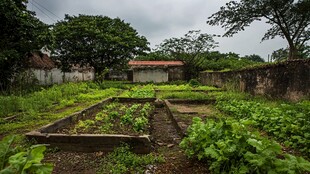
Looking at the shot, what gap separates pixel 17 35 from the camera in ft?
39.7

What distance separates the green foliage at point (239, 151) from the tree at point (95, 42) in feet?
63.6

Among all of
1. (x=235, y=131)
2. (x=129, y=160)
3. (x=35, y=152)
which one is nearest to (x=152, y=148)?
(x=129, y=160)

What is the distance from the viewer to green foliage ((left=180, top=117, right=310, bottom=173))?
2148mm

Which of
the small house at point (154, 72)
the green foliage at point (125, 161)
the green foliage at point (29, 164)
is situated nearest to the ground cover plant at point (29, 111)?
the green foliage at point (125, 161)

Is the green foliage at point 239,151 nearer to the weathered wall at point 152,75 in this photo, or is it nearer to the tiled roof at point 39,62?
the tiled roof at point 39,62

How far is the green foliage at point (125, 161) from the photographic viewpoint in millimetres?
3256

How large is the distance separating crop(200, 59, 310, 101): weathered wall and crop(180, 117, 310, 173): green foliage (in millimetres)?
5408

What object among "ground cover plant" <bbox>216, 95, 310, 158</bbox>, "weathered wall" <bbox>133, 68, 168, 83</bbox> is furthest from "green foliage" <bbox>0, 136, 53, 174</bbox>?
"weathered wall" <bbox>133, 68, 168, 83</bbox>

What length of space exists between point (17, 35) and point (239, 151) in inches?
509

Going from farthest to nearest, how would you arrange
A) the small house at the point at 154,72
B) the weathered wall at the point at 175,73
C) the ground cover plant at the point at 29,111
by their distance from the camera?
the weathered wall at the point at 175,73, the small house at the point at 154,72, the ground cover plant at the point at 29,111

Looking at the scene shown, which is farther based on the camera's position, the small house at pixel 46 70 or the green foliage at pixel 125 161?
the small house at pixel 46 70

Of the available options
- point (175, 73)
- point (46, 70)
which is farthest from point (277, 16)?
point (46, 70)

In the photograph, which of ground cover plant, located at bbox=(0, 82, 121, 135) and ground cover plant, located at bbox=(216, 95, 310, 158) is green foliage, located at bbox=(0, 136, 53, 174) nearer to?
ground cover plant, located at bbox=(216, 95, 310, 158)

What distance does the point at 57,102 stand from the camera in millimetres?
9852
